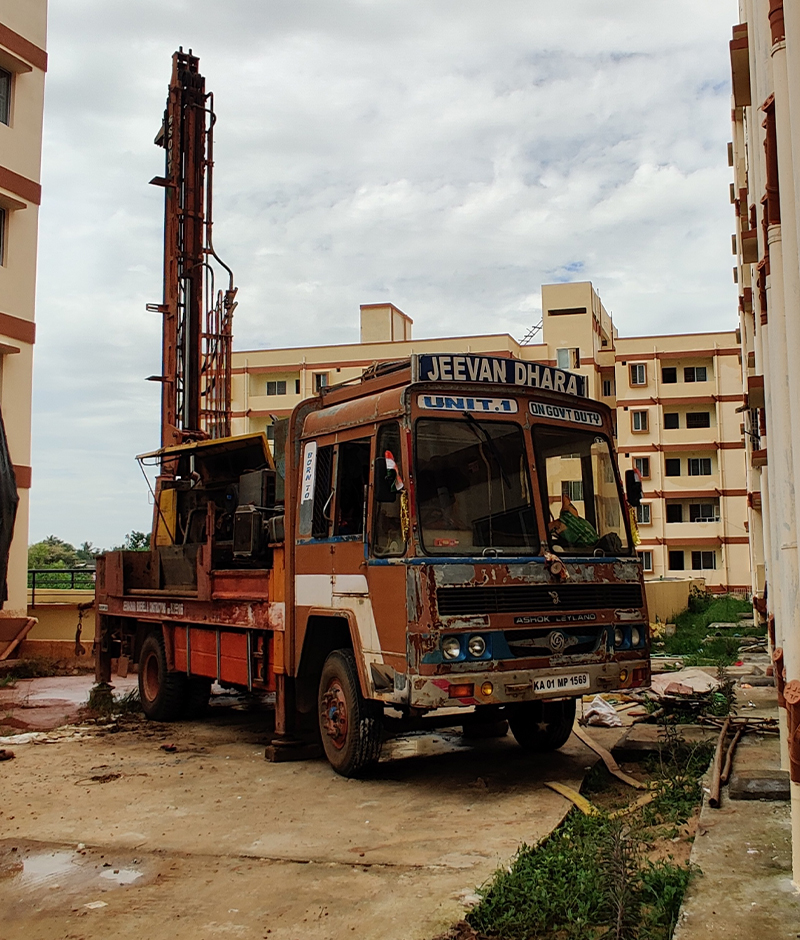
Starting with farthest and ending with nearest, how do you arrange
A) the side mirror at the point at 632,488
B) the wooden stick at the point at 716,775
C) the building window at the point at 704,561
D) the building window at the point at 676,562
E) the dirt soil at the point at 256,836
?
the building window at the point at 676,562 < the building window at the point at 704,561 < the side mirror at the point at 632,488 < the wooden stick at the point at 716,775 < the dirt soil at the point at 256,836

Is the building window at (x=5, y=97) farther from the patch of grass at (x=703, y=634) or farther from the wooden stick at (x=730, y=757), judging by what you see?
the wooden stick at (x=730, y=757)

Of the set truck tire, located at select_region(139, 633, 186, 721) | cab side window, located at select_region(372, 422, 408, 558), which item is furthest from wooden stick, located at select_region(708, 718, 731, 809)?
truck tire, located at select_region(139, 633, 186, 721)

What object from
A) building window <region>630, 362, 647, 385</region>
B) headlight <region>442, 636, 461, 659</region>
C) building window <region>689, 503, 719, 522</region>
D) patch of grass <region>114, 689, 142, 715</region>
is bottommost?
patch of grass <region>114, 689, 142, 715</region>

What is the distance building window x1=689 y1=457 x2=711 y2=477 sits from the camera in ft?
152

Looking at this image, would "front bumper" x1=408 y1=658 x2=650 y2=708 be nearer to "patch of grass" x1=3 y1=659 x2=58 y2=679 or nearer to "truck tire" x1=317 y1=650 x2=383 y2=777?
"truck tire" x1=317 y1=650 x2=383 y2=777

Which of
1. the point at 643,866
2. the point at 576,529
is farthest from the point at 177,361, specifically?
the point at 643,866

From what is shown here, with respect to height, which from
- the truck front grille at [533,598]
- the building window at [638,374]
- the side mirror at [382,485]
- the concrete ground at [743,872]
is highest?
the building window at [638,374]

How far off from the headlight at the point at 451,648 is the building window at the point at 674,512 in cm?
A: 4141

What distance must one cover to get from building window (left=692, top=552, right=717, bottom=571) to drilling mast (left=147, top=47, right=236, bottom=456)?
121 feet

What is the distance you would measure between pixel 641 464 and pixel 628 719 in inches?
1491

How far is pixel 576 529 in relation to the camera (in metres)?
7.48

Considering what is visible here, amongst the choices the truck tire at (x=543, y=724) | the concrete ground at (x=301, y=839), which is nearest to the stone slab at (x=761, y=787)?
the concrete ground at (x=301, y=839)

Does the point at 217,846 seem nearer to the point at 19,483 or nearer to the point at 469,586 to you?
the point at 469,586

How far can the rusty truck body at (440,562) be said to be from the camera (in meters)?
6.72
